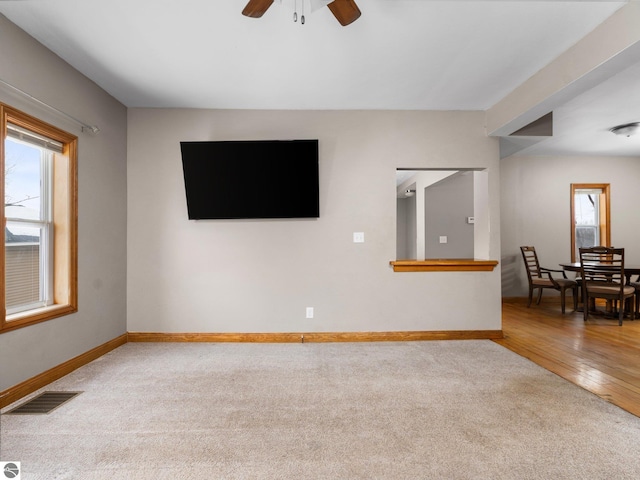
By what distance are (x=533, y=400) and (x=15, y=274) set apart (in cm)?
386

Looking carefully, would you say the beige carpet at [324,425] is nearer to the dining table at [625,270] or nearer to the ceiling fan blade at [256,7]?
the ceiling fan blade at [256,7]

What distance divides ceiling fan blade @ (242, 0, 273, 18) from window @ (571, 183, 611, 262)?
6644 millimetres

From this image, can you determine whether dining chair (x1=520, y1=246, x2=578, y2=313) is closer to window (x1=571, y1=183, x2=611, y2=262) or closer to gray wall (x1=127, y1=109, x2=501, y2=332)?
window (x1=571, y1=183, x2=611, y2=262)

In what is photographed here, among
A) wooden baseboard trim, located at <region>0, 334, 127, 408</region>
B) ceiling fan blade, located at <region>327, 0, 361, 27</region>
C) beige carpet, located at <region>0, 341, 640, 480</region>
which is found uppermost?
ceiling fan blade, located at <region>327, 0, 361, 27</region>

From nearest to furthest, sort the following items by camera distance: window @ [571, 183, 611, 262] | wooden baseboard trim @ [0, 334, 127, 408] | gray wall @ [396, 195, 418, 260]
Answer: wooden baseboard trim @ [0, 334, 127, 408] < window @ [571, 183, 611, 262] < gray wall @ [396, 195, 418, 260]

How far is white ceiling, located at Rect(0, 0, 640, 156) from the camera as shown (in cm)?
226

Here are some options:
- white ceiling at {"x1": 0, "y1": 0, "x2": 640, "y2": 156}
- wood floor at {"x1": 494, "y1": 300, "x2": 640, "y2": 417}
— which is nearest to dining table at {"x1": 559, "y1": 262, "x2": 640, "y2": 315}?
wood floor at {"x1": 494, "y1": 300, "x2": 640, "y2": 417}

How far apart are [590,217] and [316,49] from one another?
255 inches

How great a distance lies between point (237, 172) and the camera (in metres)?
3.72

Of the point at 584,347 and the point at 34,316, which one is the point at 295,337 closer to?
the point at 34,316

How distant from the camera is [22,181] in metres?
2.67

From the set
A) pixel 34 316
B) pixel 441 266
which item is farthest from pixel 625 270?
pixel 34 316

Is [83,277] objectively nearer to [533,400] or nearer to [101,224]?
[101,224]

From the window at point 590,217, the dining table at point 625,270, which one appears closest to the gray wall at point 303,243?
the dining table at point 625,270
